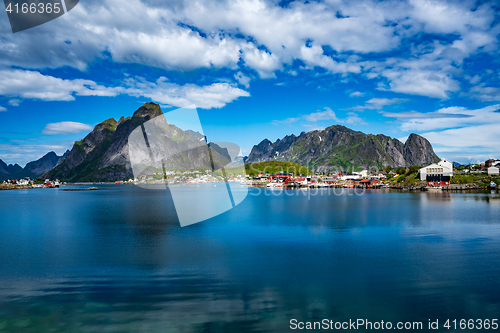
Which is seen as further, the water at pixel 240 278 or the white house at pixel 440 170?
the white house at pixel 440 170

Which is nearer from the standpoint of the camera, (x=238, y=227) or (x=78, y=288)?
(x=78, y=288)

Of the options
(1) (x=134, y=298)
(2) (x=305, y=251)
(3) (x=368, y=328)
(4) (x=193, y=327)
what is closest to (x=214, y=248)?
(2) (x=305, y=251)

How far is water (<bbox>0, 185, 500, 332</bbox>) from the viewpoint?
9305 mm

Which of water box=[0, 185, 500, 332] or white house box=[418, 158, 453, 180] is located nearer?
water box=[0, 185, 500, 332]

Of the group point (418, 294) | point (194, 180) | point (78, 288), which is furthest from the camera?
point (194, 180)

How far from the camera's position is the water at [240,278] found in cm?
930

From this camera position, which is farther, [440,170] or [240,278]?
[440,170]

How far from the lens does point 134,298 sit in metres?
10.6

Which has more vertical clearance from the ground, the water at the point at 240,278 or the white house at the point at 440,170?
the white house at the point at 440,170

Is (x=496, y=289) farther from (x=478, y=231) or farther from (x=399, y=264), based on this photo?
(x=478, y=231)

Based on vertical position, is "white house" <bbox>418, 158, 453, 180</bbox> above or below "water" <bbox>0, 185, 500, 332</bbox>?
above

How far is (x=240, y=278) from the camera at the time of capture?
12.6m

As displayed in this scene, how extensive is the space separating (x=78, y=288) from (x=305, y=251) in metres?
11.9

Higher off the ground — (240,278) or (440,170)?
(440,170)
